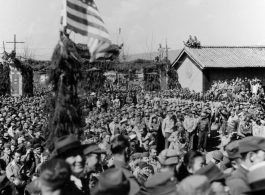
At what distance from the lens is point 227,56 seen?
29.7 metres

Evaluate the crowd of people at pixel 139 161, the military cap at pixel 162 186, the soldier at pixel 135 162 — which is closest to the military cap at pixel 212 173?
the crowd of people at pixel 139 161

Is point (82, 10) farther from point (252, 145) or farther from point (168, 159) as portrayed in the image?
point (252, 145)

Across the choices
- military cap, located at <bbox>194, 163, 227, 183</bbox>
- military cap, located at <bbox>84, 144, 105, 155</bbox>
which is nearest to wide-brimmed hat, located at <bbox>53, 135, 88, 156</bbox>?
military cap, located at <bbox>84, 144, 105, 155</bbox>

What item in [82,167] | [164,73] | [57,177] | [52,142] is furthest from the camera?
[164,73]

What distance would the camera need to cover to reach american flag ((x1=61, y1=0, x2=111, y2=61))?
5.71m

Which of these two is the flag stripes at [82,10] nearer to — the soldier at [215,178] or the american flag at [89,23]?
the american flag at [89,23]

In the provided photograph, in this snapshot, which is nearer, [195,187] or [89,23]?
[195,187]

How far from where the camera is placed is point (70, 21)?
5707 millimetres

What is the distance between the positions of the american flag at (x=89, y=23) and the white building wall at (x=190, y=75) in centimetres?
2316

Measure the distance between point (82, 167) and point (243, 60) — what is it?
26884 mm

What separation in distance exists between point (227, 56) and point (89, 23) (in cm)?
2498

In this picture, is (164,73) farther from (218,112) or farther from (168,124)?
(168,124)

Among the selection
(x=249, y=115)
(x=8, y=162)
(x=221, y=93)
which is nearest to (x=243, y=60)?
(x=221, y=93)

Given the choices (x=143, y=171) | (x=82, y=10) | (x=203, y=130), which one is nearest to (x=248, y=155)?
(x=143, y=171)
